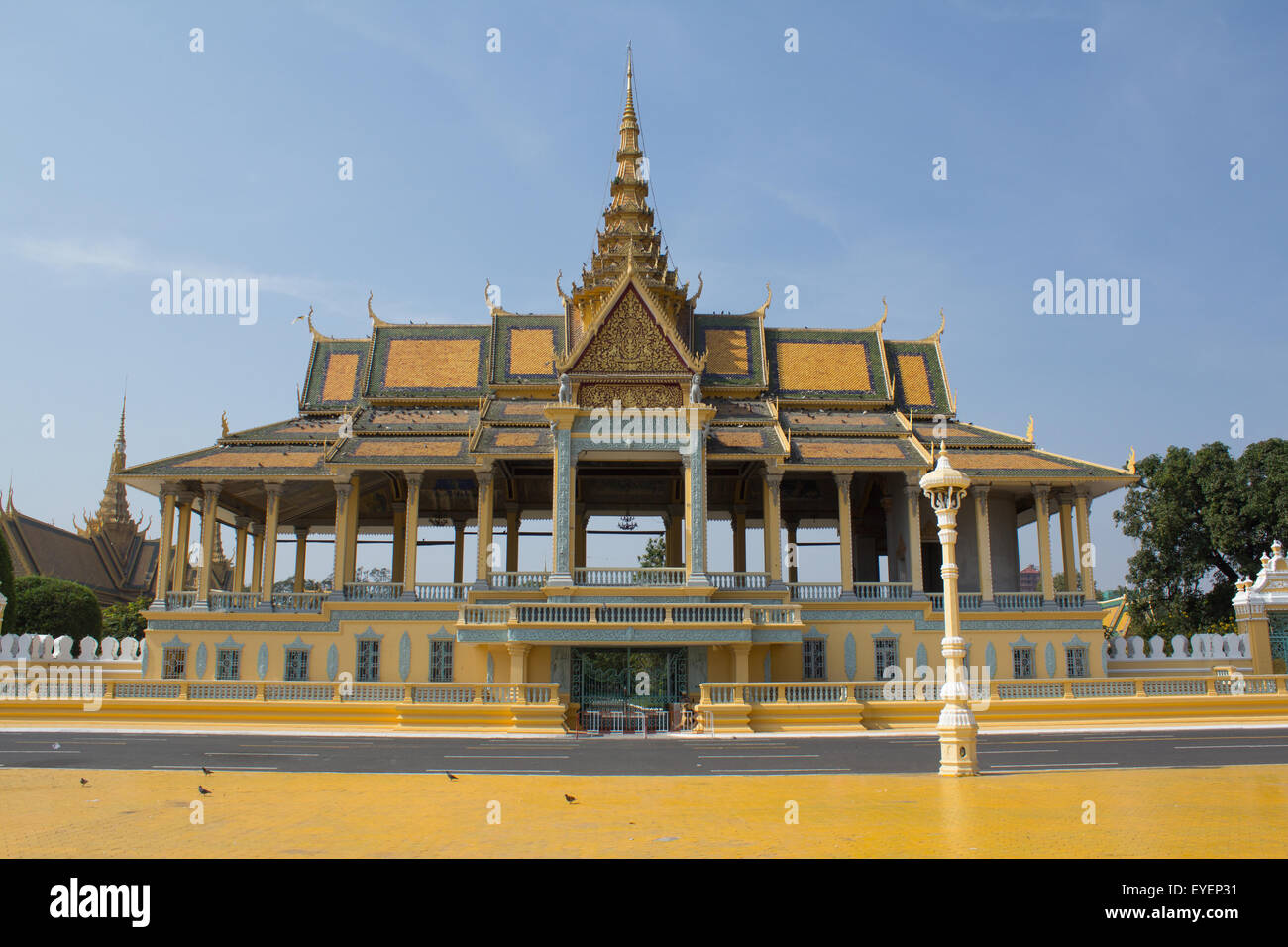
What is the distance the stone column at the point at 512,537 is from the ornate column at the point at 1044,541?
17565mm

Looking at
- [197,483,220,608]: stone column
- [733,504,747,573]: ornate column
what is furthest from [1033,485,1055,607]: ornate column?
[197,483,220,608]: stone column

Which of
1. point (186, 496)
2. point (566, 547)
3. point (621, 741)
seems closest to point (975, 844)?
point (621, 741)

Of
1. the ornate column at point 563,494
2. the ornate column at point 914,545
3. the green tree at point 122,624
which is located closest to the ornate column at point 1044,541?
the ornate column at point 914,545

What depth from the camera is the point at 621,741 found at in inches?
881

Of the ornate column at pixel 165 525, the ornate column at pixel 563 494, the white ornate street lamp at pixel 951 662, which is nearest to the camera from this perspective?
the white ornate street lamp at pixel 951 662

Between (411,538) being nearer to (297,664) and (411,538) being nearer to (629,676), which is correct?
(297,664)

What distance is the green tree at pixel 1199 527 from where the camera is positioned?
45531mm

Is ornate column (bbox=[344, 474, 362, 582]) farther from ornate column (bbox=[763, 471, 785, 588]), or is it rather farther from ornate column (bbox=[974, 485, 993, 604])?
ornate column (bbox=[974, 485, 993, 604])

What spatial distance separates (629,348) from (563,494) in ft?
17.5

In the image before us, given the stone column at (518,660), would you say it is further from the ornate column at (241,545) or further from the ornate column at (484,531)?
the ornate column at (241,545)

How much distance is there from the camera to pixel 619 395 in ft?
106

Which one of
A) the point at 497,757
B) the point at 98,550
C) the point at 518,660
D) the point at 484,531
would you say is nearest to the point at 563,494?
the point at 484,531

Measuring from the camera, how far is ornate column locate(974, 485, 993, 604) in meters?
32.1
